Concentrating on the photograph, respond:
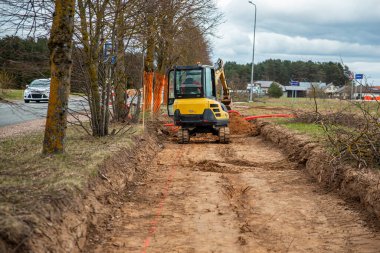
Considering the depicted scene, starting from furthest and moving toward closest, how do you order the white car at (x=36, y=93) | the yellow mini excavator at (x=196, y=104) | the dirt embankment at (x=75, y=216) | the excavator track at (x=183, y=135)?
the white car at (x=36, y=93)
the excavator track at (x=183, y=135)
the yellow mini excavator at (x=196, y=104)
the dirt embankment at (x=75, y=216)

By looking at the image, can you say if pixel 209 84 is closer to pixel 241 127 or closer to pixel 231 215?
pixel 241 127

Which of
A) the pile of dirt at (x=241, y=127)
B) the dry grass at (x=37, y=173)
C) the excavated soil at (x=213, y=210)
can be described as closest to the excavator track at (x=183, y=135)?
the pile of dirt at (x=241, y=127)

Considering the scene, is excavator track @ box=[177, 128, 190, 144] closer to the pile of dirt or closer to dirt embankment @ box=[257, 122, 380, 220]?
dirt embankment @ box=[257, 122, 380, 220]

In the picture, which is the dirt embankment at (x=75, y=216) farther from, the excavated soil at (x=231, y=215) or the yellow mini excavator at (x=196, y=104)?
the yellow mini excavator at (x=196, y=104)

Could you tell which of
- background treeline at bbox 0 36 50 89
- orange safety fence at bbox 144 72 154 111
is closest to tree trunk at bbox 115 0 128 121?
background treeline at bbox 0 36 50 89

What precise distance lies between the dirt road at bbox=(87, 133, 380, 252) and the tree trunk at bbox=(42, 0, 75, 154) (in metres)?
1.93

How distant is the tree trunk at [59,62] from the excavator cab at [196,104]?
907cm

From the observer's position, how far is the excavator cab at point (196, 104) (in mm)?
18344

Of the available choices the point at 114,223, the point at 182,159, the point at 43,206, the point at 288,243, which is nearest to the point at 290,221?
the point at 288,243

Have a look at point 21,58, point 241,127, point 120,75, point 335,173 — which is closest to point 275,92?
point 241,127

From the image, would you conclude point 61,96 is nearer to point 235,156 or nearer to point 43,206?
point 43,206

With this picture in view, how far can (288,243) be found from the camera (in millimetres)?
6789

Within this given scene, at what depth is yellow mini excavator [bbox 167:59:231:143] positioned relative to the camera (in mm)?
18344

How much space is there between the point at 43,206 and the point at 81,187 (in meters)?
1.56
